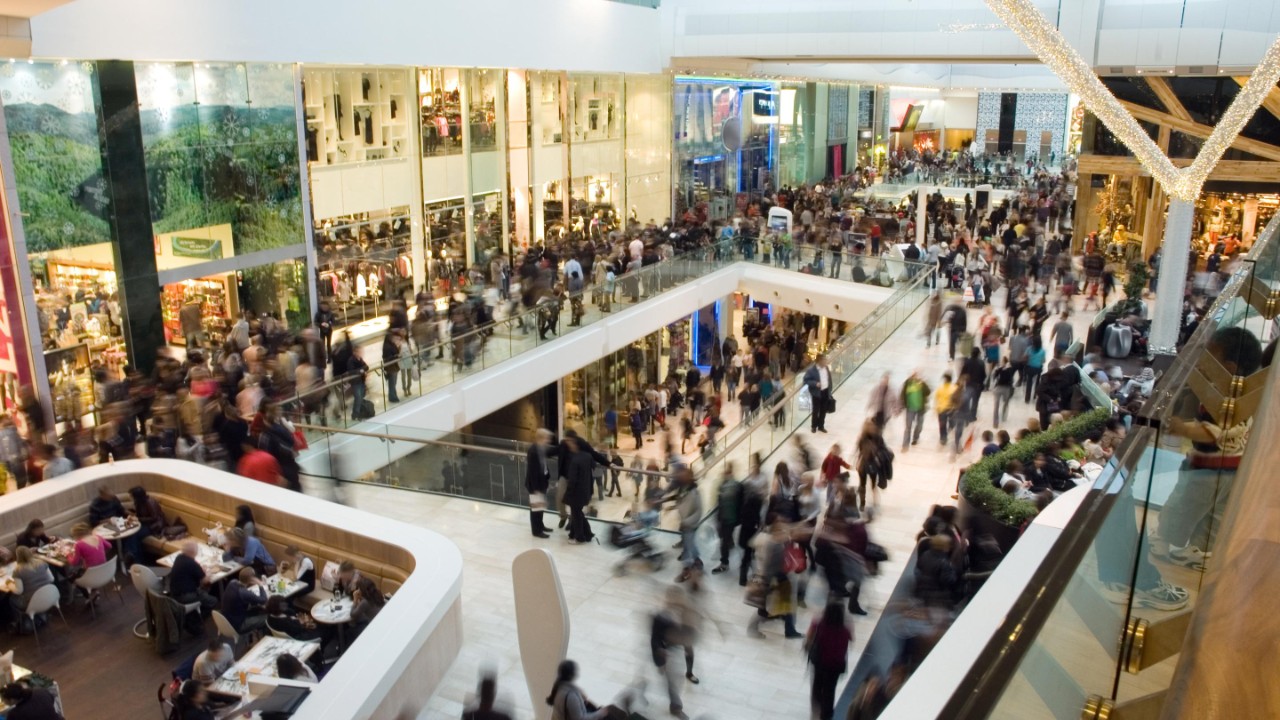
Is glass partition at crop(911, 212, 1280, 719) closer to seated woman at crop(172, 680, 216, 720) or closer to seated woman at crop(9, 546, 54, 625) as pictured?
seated woman at crop(172, 680, 216, 720)

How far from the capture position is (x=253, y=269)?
1662 centimetres

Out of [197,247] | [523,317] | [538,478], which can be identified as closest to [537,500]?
[538,478]

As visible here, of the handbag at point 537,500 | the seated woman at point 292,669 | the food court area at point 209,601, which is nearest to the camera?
the food court area at point 209,601

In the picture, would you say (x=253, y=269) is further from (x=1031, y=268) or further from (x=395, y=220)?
(x=1031, y=268)

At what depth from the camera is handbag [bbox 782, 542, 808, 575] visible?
745 centimetres

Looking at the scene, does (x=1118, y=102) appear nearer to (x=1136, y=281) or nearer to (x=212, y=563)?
(x=1136, y=281)

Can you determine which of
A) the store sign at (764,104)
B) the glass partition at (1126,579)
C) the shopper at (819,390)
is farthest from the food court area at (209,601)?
the store sign at (764,104)

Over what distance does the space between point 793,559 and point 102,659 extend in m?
5.63

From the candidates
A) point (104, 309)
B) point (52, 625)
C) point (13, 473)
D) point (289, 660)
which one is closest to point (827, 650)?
point (289, 660)

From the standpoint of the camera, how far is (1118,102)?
13.9 metres

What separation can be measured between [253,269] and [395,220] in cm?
383

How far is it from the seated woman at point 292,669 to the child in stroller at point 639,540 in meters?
2.82

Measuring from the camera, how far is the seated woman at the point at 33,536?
28.7 ft

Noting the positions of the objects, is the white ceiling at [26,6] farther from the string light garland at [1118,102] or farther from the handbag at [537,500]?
the string light garland at [1118,102]
